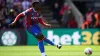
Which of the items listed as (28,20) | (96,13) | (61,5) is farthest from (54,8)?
(28,20)

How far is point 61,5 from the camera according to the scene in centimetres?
2950

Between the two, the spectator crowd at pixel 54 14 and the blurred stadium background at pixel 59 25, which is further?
the spectator crowd at pixel 54 14

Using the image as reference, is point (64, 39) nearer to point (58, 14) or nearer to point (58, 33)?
point (58, 33)

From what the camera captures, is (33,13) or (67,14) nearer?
(33,13)

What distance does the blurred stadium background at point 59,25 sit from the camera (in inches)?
998

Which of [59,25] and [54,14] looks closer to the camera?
[54,14]

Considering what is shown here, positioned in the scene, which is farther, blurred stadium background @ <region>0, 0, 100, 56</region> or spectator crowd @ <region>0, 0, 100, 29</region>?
spectator crowd @ <region>0, 0, 100, 29</region>

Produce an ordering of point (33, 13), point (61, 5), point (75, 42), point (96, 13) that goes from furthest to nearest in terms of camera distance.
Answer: point (61, 5) → point (96, 13) → point (75, 42) → point (33, 13)

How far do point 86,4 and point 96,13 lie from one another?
421 cm

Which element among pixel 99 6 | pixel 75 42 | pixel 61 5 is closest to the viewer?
pixel 75 42

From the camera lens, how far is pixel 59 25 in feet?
95.5

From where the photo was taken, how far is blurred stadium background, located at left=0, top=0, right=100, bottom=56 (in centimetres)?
2536

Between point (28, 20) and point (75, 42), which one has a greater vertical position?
point (28, 20)

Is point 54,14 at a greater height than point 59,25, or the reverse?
point 54,14
